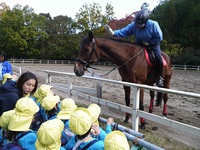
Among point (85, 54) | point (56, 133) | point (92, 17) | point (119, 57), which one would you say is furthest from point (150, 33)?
point (92, 17)

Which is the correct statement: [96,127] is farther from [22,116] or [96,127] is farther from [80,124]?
[22,116]

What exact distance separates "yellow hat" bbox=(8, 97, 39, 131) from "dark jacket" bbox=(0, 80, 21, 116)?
81 cm

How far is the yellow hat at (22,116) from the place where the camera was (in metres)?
2.35

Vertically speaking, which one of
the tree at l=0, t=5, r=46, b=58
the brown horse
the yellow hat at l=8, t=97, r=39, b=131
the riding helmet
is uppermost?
the tree at l=0, t=5, r=46, b=58

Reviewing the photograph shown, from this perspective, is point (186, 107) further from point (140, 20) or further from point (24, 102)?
point (24, 102)

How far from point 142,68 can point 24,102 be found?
115 inches

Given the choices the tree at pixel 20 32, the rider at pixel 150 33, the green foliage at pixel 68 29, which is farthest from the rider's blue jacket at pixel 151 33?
the tree at pixel 20 32

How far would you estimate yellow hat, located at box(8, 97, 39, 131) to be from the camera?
7.70ft

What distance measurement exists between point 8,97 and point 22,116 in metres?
0.95

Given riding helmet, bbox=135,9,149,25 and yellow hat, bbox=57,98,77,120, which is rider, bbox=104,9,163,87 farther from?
yellow hat, bbox=57,98,77,120

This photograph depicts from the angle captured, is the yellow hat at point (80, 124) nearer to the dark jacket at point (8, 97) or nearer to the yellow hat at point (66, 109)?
the yellow hat at point (66, 109)

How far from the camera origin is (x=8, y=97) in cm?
327

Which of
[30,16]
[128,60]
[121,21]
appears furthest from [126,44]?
[30,16]

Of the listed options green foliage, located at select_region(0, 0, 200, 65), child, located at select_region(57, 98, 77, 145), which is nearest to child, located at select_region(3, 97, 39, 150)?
child, located at select_region(57, 98, 77, 145)
